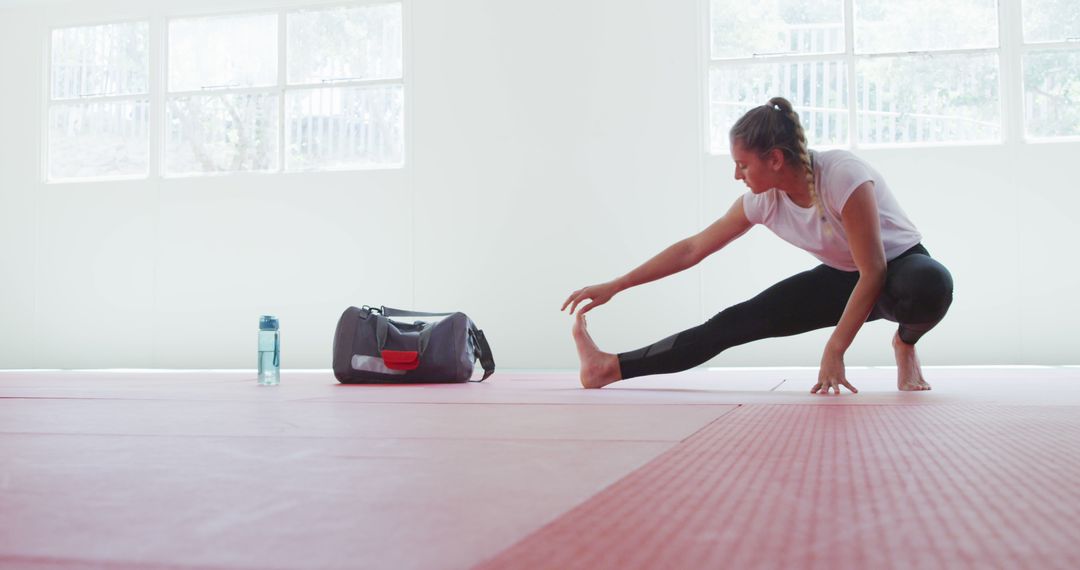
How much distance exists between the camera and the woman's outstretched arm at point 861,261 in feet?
7.80

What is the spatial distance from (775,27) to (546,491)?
19.2 ft

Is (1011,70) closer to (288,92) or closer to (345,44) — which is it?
(345,44)

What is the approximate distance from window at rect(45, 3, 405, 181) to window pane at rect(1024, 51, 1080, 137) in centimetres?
413

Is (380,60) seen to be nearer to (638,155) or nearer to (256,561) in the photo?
(638,155)

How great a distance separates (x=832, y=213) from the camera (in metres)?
2.46

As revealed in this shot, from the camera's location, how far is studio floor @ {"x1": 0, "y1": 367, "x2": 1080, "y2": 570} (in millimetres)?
681

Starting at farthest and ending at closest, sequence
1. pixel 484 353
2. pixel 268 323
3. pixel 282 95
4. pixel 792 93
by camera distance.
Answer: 1. pixel 282 95
2. pixel 792 93
3. pixel 484 353
4. pixel 268 323

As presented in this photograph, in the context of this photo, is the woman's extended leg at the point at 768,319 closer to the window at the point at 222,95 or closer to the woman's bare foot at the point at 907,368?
the woman's bare foot at the point at 907,368

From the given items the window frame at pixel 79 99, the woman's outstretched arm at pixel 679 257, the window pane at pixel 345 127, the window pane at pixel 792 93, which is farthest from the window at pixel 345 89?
the woman's outstretched arm at pixel 679 257

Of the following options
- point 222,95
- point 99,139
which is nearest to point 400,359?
point 222,95

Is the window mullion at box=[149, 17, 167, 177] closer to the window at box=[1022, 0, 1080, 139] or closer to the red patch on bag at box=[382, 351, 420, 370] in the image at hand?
the red patch on bag at box=[382, 351, 420, 370]

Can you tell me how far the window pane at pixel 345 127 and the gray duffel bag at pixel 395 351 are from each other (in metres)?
3.36

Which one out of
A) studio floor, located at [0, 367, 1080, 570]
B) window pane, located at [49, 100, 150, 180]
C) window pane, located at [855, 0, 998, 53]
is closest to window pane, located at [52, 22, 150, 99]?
window pane, located at [49, 100, 150, 180]

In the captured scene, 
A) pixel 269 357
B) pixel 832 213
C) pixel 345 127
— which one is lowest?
pixel 269 357
